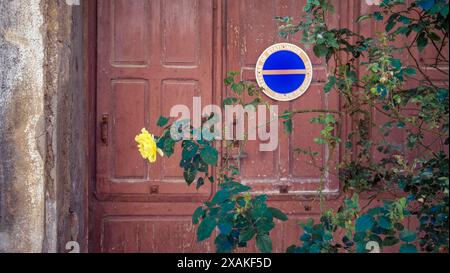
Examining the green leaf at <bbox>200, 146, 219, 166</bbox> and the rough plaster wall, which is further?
the rough plaster wall

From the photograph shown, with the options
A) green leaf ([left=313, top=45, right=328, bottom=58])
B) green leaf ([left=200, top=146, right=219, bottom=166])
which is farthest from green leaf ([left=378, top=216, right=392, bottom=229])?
green leaf ([left=313, top=45, right=328, bottom=58])

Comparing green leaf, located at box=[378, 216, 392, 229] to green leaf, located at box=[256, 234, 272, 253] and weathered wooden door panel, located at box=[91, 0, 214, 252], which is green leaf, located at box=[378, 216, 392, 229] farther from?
weathered wooden door panel, located at box=[91, 0, 214, 252]

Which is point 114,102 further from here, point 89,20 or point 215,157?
point 215,157

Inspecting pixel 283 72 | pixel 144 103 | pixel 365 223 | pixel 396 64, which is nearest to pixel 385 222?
pixel 365 223

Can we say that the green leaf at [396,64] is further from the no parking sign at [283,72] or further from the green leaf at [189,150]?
the no parking sign at [283,72]

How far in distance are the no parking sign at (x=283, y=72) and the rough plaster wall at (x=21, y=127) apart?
173cm

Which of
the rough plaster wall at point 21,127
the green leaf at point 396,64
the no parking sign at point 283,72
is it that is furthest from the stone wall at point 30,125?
the green leaf at point 396,64

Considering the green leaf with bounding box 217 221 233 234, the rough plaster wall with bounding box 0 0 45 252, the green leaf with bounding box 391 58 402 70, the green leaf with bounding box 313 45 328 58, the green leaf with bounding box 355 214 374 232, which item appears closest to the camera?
the green leaf with bounding box 355 214 374 232

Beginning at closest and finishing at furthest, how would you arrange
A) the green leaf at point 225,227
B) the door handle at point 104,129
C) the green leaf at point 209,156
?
the green leaf at point 225,227
the green leaf at point 209,156
the door handle at point 104,129

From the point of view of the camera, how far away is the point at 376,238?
232 centimetres

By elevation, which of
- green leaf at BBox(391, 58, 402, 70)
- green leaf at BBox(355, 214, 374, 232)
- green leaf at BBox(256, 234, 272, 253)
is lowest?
green leaf at BBox(256, 234, 272, 253)

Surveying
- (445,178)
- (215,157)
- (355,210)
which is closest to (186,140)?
(215,157)

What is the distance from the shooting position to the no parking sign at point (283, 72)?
191 inches

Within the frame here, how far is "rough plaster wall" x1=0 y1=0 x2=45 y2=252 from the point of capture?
3869 mm
